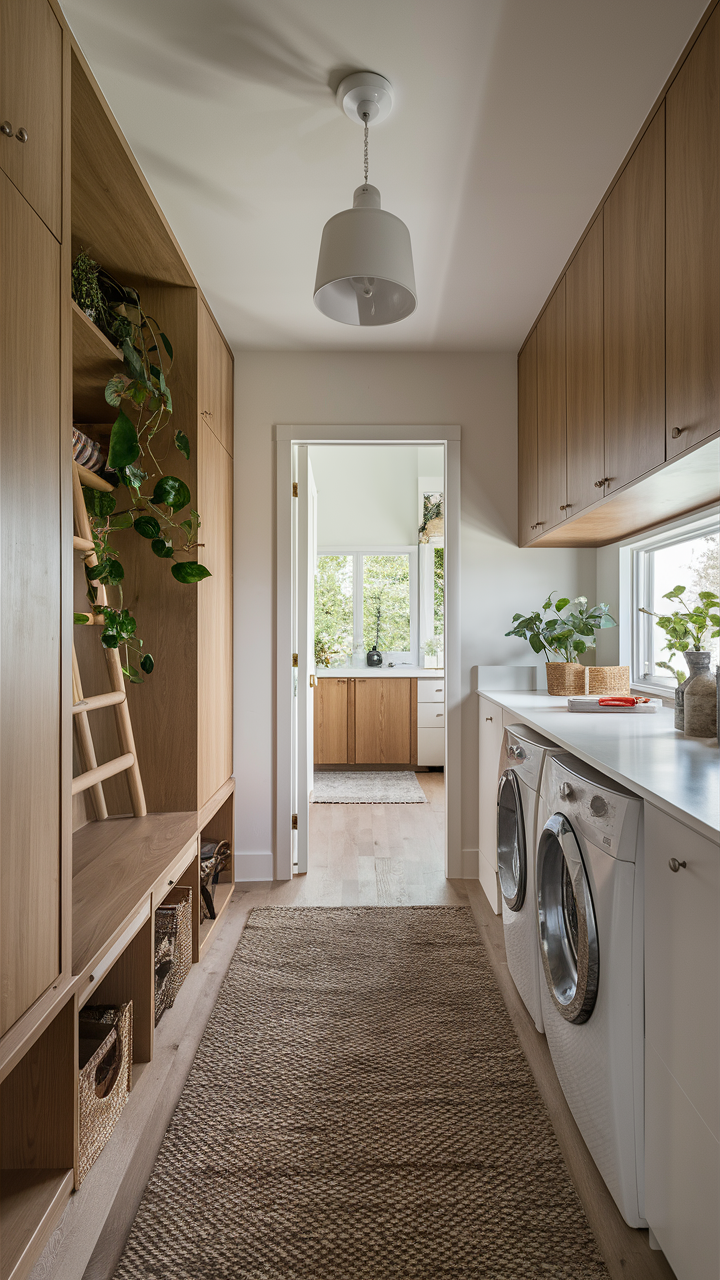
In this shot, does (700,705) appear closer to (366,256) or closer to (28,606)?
(366,256)

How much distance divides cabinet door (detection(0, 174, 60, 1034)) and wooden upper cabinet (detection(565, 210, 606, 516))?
5.11 feet

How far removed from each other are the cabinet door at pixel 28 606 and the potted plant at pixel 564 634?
2.25 m

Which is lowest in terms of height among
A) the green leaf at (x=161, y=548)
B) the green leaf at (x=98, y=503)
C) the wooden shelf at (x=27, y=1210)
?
the wooden shelf at (x=27, y=1210)

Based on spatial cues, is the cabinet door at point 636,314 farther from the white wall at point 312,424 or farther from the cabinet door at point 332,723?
the cabinet door at point 332,723

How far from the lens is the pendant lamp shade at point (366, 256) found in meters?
1.74

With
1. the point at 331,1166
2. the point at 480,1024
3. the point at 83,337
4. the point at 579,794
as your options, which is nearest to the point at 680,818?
the point at 579,794

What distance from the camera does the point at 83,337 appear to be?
6.18ft

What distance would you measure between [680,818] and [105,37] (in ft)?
6.51

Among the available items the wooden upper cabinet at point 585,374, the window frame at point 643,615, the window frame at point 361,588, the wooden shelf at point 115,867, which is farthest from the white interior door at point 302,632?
the window frame at point 361,588

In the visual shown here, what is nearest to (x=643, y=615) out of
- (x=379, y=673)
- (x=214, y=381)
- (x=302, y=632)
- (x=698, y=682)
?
(x=698, y=682)

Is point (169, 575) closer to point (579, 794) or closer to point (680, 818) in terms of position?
point (579, 794)

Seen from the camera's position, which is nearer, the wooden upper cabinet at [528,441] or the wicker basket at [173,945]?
the wicker basket at [173,945]

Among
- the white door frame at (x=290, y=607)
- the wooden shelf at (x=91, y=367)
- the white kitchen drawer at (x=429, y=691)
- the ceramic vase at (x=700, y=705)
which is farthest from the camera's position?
the white kitchen drawer at (x=429, y=691)

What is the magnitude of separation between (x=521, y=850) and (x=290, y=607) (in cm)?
166
